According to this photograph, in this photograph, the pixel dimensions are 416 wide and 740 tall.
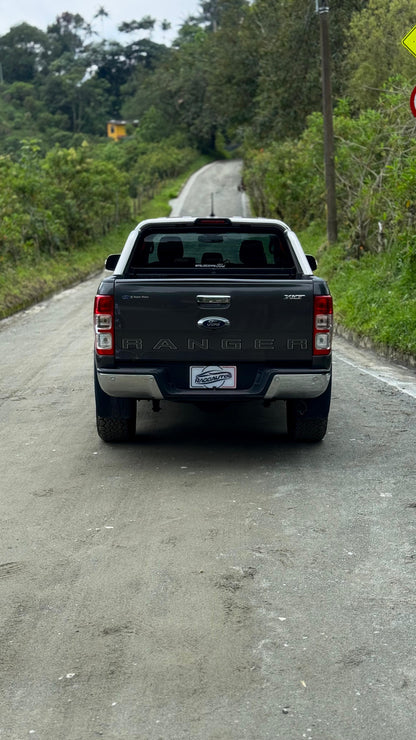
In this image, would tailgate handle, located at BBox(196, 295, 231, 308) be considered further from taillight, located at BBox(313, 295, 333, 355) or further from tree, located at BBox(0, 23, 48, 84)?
tree, located at BBox(0, 23, 48, 84)

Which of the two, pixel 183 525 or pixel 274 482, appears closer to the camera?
pixel 183 525

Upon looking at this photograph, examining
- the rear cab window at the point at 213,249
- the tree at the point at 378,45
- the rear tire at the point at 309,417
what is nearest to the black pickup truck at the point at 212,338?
the rear tire at the point at 309,417

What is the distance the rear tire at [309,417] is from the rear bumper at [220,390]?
0.99ft

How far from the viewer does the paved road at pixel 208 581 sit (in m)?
3.90

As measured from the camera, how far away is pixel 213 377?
25.7 ft

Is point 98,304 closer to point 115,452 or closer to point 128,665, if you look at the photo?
point 115,452

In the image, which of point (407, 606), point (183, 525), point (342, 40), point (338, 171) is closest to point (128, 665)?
point (407, 606)

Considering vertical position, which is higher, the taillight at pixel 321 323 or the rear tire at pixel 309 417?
the taillight at pixel 321 323

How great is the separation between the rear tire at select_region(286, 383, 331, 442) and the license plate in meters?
0.70

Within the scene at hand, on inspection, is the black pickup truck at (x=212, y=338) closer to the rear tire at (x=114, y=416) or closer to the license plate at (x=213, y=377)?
the license plate at (x=213, y=377)

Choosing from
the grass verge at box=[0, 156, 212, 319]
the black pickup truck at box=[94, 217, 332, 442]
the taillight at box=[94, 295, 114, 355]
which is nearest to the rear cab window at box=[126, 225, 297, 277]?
the black pickup truck at box=[94, 217, 332, 442]

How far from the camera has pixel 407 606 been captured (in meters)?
4.88

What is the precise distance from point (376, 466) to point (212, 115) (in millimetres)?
89283

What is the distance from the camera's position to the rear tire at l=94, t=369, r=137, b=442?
8234mm
